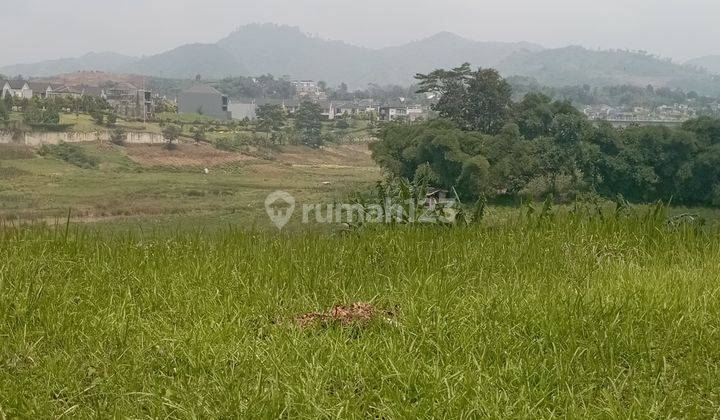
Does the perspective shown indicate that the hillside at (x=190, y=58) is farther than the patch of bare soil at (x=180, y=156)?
Yes

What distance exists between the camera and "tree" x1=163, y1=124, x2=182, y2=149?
55.0 feet

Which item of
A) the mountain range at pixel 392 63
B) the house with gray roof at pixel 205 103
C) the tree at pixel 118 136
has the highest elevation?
the mountain range at pixel 392 63

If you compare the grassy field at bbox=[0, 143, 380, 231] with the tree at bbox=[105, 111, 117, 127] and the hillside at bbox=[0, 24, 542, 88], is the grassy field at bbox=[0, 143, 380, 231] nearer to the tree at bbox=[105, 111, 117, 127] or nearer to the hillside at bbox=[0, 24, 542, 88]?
the tree at bbox=[105, 111, 117, 127]

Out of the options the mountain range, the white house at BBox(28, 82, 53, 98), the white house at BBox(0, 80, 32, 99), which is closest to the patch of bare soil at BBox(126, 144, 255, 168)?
the white house at BBox(0, 80, 32, 99)

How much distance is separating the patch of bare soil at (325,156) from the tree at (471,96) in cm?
261

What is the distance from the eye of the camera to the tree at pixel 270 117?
17.8 meters

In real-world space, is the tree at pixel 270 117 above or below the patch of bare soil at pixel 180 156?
above

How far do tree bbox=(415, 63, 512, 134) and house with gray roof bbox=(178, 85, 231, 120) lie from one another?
10472 millimetres

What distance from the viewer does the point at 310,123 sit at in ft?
56.5

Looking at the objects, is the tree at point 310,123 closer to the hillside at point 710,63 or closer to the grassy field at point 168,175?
the grassy field at point 168,175

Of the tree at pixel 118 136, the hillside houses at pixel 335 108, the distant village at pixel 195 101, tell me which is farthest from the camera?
the distant village at pixel 195 101

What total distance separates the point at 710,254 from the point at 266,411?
3298 millimetres

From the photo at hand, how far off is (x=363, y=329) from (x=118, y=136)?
15471mm

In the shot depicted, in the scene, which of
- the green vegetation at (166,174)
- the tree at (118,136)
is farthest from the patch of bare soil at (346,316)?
the tree at (118,136)
